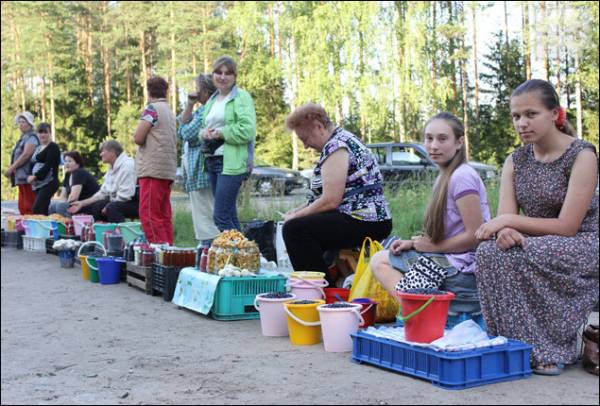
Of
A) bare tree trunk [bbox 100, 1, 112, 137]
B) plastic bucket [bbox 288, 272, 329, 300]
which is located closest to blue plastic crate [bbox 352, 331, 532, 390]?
plastic bucket [bbox 288, 272, 329, 300]

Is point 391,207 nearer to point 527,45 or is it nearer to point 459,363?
point 459,363

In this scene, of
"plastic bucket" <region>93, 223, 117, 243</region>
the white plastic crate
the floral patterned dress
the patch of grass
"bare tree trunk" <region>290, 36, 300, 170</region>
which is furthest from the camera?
"bare tree trunk" <region>290, 36, 300, 170</region>

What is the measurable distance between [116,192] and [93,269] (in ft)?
7.66

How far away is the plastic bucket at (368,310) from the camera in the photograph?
189 inches

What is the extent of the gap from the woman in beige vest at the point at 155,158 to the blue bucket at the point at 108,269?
1.62 feet

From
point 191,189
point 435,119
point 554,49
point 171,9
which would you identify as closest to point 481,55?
point 554,49

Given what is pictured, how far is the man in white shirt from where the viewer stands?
31.9ft

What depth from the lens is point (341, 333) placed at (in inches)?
175

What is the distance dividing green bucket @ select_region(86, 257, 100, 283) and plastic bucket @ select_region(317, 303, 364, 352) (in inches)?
161

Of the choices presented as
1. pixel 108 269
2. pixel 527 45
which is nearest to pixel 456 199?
pixel 108 269

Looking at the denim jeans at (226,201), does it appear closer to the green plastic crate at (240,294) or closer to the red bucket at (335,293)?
the green plastic crate at (240,294)

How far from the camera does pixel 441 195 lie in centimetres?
448

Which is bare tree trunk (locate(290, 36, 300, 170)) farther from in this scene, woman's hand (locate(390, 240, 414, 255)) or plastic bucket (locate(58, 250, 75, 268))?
woman's hand (locate(390, 240, 414, 255))

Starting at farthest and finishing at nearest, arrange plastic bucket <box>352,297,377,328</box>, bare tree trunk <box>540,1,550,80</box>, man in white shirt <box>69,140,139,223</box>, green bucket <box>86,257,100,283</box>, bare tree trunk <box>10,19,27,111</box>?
1. bare tree trunk <box>10,19,27,111</box>
2. bare tree trunk <box>540,1,550,80</box>
3. man in white shirt <box>69,140,139,223</box>
4. green bucket <box>86,257,100,283</box>
5. plastic bucket <box>352,297,377,328</box>
